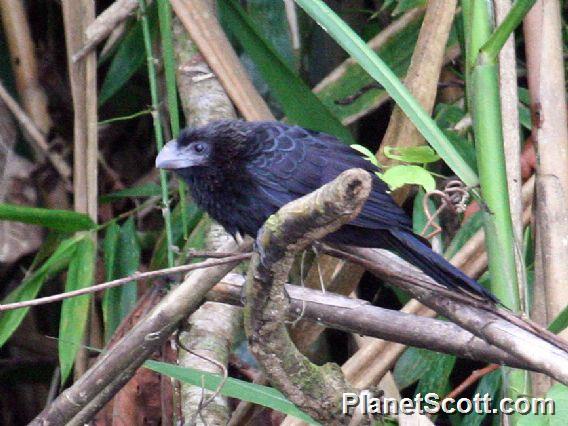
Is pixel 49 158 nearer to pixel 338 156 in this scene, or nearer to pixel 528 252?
pixel 338 156

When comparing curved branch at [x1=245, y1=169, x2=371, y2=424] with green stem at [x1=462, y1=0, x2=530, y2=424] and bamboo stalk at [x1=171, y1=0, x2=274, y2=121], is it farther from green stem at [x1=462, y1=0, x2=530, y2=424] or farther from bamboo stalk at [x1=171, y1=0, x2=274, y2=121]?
bamboo stalk at [x1=171, y1=0, x2=274, y2=121]

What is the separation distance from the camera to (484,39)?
182cm

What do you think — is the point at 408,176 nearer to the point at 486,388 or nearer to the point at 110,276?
the point at 486,388

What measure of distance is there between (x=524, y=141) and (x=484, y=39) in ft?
4.32

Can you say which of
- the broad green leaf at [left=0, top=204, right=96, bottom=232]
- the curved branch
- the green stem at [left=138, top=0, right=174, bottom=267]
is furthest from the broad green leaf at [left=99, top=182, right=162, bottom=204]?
the curved branch

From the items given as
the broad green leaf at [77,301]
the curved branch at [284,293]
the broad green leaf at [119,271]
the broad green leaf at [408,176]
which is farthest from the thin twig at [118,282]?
the broad green leaf at [119,271]

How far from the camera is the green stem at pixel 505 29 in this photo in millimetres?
1636

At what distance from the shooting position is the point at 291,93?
2873 millimetres

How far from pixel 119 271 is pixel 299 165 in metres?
0.92

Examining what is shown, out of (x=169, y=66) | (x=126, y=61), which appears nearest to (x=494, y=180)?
(x=169, y=66)

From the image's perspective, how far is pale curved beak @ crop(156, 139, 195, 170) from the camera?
2.40m

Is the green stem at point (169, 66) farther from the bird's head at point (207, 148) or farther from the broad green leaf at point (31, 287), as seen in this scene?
the broad green leaf at point (31, 287)

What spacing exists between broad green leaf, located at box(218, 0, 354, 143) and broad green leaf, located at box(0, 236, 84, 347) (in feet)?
2.39

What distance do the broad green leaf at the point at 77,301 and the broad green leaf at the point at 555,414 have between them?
1546mm
